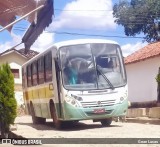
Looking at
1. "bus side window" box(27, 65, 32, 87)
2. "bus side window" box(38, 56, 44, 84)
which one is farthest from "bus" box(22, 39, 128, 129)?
"bus side window" box(27, 65, 32, 87)

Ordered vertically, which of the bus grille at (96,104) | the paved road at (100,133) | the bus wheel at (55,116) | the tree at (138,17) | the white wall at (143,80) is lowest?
the paved road at (100,133)

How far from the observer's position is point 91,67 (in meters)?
12.4

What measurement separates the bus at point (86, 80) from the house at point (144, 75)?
769cm

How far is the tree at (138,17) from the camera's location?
108 ft

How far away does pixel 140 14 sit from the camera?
110 feet

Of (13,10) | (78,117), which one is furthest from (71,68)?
(13,10)

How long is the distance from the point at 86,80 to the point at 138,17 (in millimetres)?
22688

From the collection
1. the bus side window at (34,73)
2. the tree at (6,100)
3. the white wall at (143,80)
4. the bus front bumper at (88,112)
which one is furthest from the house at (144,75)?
the tree at (6,100)

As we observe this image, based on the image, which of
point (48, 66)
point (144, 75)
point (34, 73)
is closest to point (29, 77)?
point (34, 73)

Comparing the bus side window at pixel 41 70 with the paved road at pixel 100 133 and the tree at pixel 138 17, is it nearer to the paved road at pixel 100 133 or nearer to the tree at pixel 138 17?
the paved road at pixel 100 133

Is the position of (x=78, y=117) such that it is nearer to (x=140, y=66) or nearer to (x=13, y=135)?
(x=13, y=135)

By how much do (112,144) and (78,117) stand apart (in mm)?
3468

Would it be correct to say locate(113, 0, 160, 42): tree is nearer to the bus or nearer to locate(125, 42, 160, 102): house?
locate(125, 42, 160, 102): house

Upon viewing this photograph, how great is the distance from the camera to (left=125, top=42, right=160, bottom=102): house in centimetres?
2074
